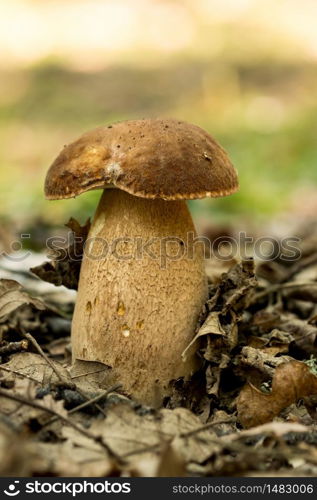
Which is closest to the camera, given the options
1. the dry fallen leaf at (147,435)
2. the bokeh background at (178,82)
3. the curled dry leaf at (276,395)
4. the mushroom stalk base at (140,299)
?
the dry fallen leaf at (147,435)

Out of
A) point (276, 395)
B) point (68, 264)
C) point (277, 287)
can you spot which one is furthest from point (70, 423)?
point (277, 287)

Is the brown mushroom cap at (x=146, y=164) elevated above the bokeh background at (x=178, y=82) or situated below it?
below

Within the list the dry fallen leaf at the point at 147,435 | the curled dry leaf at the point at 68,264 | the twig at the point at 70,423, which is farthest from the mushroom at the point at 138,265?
the twig at the point at 70,423

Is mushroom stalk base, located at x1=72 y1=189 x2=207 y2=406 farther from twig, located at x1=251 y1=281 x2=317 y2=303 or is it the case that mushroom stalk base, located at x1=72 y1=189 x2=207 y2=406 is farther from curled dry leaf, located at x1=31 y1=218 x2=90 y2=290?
twig, located at x1=251 y1=281 x2=317 y2=303

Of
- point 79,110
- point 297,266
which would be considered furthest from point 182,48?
point 297,266

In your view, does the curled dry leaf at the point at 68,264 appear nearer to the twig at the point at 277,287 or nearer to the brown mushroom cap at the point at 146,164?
the brown mushroom cap at the point at 146,164

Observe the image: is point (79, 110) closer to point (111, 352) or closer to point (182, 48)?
point (182, 48)

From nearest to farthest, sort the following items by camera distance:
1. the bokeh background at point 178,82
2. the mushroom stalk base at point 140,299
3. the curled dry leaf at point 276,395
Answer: the curled dry leaf at point 276,395 → the mushroom stalk base at point 140,299 → the bokeh background at point 178,82

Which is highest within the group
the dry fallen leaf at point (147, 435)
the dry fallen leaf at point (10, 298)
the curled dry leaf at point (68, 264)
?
the curled dry leaf at point (68, 264)
